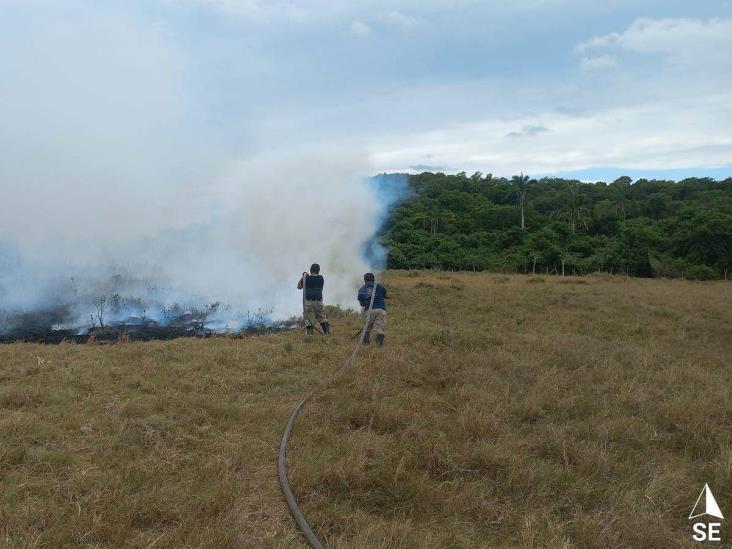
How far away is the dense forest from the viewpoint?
3750 centimetres

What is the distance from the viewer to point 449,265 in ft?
136

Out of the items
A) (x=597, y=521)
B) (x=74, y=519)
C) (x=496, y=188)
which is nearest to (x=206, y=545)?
(x=74, y=519)

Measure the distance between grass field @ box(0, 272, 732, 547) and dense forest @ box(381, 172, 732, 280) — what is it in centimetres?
1960

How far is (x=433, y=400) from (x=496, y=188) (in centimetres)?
6457

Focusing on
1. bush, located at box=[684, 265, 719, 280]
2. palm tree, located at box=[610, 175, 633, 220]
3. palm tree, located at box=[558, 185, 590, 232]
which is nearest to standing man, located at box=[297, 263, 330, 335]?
bush, located at box=[684, 265, 719, 280]

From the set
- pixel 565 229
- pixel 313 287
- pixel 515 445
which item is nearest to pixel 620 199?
pixel 565 229

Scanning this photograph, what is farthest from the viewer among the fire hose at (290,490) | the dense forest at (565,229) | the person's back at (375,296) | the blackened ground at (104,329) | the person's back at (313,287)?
the dense forest at (565,229)

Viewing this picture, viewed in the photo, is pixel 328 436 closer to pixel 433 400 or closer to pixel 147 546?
pixel 433 400

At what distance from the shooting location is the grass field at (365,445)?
11.7 feet

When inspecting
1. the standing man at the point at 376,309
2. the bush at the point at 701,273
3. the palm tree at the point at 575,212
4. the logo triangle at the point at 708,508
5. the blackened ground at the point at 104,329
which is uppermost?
the palm tree at the point at 575,212

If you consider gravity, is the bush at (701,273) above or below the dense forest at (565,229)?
below

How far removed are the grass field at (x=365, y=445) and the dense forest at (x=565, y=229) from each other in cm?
1960

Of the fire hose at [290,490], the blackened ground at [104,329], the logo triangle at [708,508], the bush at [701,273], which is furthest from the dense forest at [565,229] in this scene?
the logo triangle at [708,508]

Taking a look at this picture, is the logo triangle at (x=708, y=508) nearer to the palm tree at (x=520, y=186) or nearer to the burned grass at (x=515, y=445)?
the burned grass at (x=515, y=445)
